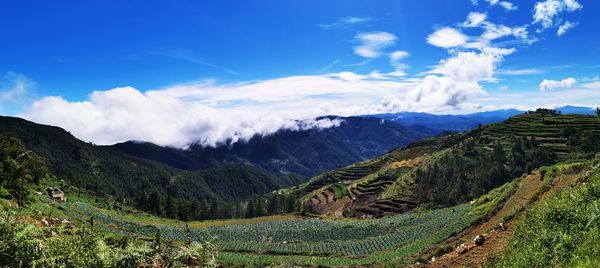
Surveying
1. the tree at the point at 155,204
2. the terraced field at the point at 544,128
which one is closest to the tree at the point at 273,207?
the tree at the point at 155,204

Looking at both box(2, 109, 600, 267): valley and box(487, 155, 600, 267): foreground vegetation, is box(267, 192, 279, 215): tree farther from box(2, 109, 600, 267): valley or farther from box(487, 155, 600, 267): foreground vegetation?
box(487, 155, 600, 267): foreground vegetation

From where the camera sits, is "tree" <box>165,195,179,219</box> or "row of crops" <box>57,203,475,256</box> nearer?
"row of crops" <box>57,203,475,256</box>

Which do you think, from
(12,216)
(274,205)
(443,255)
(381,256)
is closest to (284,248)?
(381,256)

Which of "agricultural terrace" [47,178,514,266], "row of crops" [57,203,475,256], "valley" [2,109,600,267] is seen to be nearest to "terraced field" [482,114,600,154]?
"valley" [2,109,600,267]

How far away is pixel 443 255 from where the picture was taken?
115ft

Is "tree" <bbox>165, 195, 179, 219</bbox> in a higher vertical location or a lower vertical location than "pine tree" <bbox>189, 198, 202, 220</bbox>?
higher

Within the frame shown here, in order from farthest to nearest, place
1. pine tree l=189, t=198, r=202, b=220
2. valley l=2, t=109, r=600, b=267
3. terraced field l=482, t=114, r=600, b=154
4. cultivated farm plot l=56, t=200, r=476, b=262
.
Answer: pine tree l=189, t=198, r=202, b=220
terraced field l=482, t=114, r=600, b=154
cultivated farm plot l=56, t=200, r=476, b=262
valley l=2, t=109, r=600, b=267

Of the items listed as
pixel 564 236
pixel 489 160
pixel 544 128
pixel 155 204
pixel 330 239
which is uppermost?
pixel 564 236

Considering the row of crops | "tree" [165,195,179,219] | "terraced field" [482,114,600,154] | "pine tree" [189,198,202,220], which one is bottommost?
"pine tree" [189,198,202,220]

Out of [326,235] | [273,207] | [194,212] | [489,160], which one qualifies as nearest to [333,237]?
[326,235]

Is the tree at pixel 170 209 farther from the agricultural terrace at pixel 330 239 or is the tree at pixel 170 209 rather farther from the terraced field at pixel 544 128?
the terraced field at pixel 544 128

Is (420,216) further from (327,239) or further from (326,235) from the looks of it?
(327,239)

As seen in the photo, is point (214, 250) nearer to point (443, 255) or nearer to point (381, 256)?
point (443, 255)

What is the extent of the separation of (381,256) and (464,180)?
107382 millimetres
